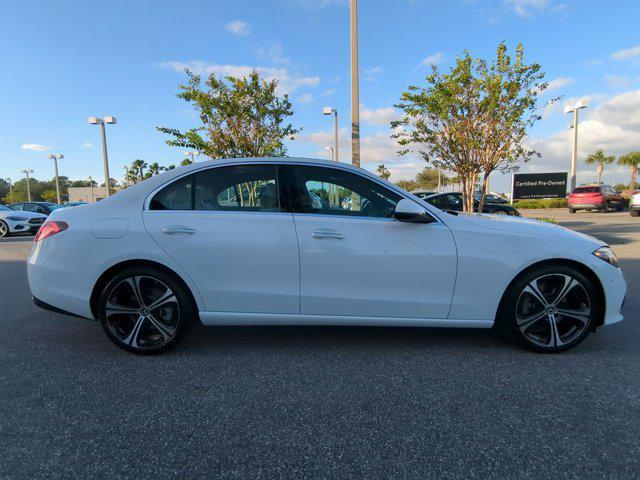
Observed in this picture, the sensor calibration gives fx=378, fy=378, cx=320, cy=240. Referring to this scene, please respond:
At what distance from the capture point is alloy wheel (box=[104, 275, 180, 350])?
304cm

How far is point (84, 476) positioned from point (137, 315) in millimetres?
1447

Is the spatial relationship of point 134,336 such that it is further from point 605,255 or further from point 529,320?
point 605,255

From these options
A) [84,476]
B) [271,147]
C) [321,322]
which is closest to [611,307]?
[321,322]

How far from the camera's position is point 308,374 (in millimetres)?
2762

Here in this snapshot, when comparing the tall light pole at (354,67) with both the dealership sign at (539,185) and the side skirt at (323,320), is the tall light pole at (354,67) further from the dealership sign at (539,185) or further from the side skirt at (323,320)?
the dealership sign at (539,185)

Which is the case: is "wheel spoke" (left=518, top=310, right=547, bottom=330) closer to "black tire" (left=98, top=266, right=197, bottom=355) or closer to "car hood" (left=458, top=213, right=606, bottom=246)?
"car hood" (left=458, top=213, right=606, bottom=246)

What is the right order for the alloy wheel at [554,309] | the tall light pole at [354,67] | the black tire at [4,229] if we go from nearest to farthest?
the alloy wheel at [554,309] < the tall light pole at [354,67] < the black tire at [4,229]

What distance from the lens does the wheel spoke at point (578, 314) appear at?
3.02m

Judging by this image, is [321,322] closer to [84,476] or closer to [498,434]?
[498,434]

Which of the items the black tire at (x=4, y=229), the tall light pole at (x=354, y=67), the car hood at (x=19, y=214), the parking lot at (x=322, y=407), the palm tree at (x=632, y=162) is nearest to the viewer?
the parking lot at (x=322, y=407)

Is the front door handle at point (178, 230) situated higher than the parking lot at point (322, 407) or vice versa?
the front door handle at point (178, 230)

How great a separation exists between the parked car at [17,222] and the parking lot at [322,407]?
13.6 m

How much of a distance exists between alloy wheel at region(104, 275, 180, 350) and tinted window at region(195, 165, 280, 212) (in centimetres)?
76

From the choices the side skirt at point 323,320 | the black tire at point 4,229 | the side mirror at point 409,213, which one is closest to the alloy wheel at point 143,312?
the side skirt at point 323,320
